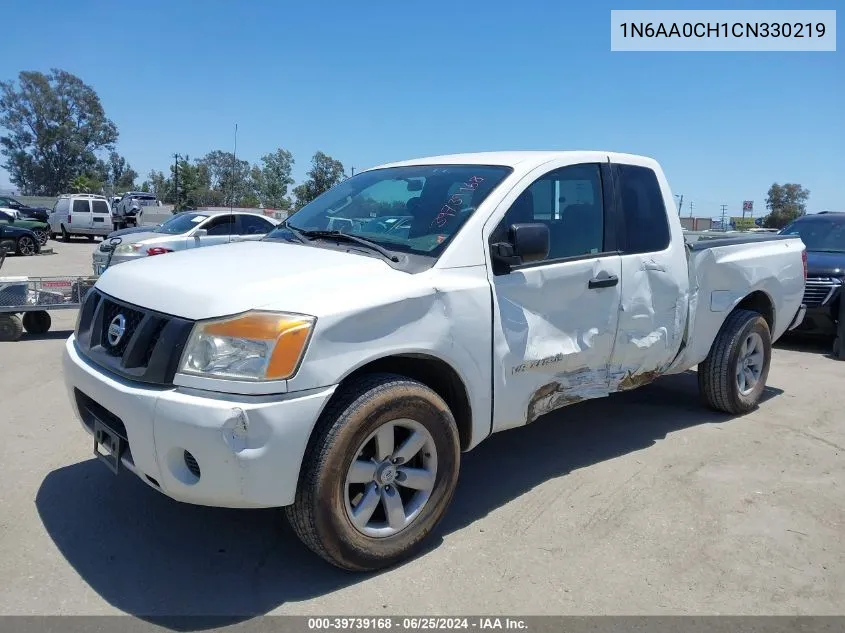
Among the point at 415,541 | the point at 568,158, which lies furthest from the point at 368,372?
the point at 568,158

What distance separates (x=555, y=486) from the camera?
404 cm

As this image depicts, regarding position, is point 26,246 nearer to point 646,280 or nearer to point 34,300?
point 34,300

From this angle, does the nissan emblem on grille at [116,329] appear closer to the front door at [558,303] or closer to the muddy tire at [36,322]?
the front door at [558,303]

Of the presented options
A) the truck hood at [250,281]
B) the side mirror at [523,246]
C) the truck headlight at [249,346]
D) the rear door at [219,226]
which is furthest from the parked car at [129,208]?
the truck headlight at [249,346]

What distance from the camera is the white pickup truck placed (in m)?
2.65

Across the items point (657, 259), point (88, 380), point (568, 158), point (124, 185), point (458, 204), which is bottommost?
point (88, 380)

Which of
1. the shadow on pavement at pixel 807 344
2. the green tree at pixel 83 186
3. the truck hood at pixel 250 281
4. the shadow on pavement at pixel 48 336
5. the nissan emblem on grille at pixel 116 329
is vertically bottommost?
the shadow on pavement at pixel 807 344

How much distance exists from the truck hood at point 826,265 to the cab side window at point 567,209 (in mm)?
5519

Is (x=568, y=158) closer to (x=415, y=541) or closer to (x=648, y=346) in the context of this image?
(x=648, y=346)

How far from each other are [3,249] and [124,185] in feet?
285

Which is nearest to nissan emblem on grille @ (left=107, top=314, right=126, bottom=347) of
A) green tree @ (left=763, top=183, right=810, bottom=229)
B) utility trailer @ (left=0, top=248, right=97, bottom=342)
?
utility trailer @ (left=0, top=248, right=97, bottom=342)

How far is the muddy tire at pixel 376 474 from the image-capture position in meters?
2.77

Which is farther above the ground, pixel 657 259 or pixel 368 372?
pixel 657 259

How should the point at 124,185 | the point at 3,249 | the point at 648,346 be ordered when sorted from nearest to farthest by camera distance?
the point at 648,346, the point at 3,249, the point at 124,185
